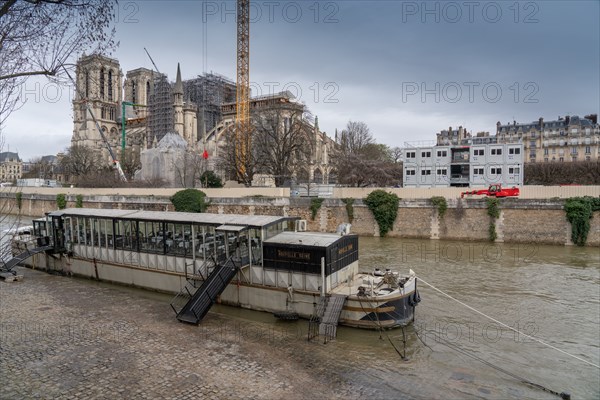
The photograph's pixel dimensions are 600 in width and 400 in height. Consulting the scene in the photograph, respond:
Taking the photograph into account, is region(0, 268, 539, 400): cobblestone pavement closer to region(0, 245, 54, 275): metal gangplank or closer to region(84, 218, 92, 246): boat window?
region(84, 218, 92, 246): boat window

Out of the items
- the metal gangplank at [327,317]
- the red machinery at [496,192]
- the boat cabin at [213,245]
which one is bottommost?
the metal gangplank at [327,317]

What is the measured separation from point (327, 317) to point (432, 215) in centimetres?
2585

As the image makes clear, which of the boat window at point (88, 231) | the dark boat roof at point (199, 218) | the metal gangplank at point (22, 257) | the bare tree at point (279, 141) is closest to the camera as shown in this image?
the dark boat roof at point (199, 218)

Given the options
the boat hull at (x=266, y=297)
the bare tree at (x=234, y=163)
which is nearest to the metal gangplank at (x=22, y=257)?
the boat hull at (x=266, y=297)

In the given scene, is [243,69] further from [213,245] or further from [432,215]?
[213,245]

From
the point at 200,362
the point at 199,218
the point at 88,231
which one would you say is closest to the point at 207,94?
the point at 88,231

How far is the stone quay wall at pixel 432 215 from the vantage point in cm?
3394

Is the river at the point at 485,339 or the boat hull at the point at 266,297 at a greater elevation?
the boat hull at the point at 266,297

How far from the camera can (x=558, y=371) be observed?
1233 centimetres

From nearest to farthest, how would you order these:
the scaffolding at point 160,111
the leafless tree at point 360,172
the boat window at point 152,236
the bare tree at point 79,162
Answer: the boat window at point 152,236
the leafless tree at point 360,172
the bare tree at point 79,162
the scaffolding at point 160,111

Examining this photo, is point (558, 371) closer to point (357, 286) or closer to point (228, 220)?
point (357, 286)

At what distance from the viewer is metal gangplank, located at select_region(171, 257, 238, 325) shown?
15.9 metres

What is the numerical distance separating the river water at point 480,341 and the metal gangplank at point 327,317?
1.10ft

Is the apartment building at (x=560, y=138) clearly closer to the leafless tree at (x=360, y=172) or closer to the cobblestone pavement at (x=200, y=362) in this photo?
the leafless tree at (x=360, y=172)
